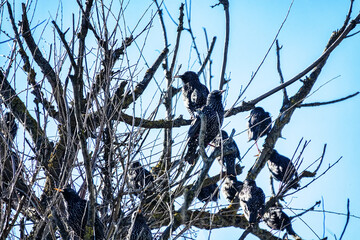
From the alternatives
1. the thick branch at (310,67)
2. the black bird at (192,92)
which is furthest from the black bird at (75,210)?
the black bird at (192,92)

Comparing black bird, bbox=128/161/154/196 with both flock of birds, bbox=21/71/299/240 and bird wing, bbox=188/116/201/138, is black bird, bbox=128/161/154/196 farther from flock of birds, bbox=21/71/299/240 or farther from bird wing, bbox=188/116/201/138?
bird wing, bbox=188/116/201/138

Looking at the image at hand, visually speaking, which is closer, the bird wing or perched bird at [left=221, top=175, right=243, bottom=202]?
the bird wing

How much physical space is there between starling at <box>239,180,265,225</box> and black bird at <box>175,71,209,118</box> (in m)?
1.40

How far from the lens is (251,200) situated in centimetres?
636

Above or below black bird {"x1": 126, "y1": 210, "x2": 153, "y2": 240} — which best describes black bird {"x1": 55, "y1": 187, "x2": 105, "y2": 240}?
above

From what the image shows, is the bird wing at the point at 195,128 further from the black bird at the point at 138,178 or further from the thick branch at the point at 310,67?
the black bird at the point at 138,178

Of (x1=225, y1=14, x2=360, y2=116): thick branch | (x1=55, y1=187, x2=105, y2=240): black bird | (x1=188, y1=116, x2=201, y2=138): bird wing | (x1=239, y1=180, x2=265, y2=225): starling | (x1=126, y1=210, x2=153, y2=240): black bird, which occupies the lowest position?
(x1=126, y1=210, x2=153, y2=240): black bird

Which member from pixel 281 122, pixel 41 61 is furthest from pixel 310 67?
pixel 41 61

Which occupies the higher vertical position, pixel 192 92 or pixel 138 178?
pixel 192 92

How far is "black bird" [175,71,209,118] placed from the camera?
287 inches

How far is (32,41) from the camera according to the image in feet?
15.3

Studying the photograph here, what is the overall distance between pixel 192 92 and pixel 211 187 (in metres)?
1.44

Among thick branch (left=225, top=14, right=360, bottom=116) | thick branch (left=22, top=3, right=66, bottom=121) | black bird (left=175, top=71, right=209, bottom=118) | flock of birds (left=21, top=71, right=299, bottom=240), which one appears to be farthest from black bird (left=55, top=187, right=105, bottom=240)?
black bird (left=175, top=71, right=209, bottom=118)

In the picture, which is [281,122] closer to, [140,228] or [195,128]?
[195,128]
